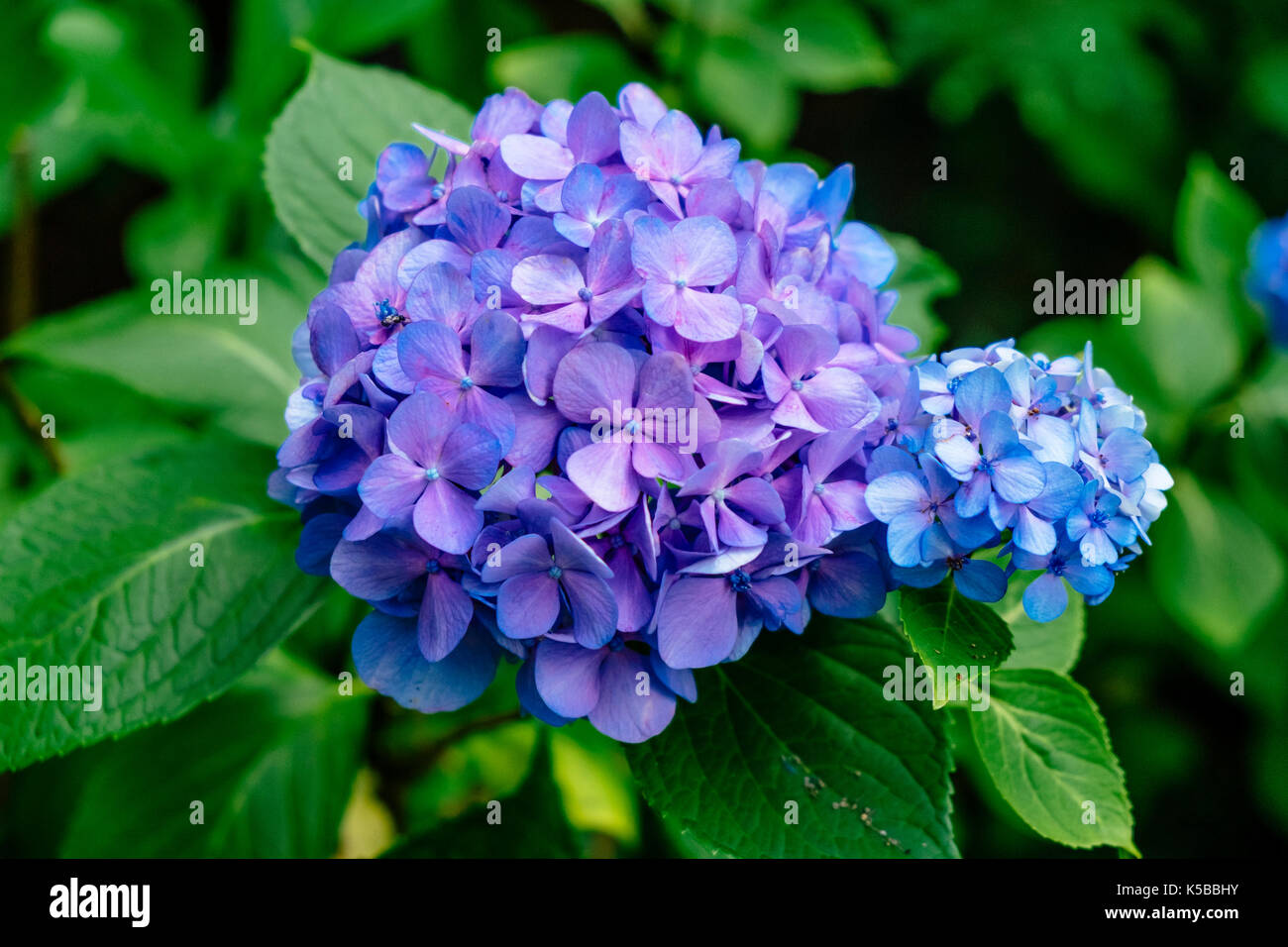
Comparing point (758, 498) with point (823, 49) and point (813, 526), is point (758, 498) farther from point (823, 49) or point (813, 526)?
point (823, 49)

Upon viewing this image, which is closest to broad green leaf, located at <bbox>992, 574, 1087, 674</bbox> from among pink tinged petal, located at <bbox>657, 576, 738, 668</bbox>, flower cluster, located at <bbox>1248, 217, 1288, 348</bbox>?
pink tinged petal, located at <bbox>657, 576, 738, 668</bbox>

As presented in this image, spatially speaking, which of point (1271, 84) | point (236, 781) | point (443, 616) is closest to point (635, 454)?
point (443, 616)

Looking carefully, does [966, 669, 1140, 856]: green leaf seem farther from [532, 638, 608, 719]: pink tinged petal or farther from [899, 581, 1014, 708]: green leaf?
[532, 638, 608, 719]: pink tinged petal

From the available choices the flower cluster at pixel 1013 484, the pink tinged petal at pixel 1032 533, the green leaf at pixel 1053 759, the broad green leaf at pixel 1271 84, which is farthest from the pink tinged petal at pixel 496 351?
the broad green leaf at pixel 1271 84

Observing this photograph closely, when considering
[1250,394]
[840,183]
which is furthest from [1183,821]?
[840,183]

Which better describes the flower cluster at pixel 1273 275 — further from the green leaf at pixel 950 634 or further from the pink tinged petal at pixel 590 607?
the pink tinged petal at pixel 590 607

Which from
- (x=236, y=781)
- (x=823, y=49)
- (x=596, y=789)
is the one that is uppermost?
(x=823, y=49)
